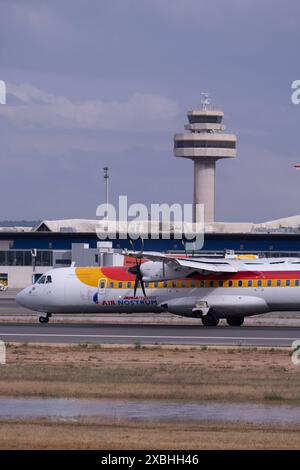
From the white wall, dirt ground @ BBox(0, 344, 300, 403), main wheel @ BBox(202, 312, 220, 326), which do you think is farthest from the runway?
the white wall

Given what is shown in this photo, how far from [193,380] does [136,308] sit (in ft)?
68.2

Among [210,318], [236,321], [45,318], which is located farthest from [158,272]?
[45,318]

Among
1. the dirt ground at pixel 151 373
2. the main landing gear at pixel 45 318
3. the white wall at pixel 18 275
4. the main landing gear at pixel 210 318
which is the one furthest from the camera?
the white wall at pixel 18 275

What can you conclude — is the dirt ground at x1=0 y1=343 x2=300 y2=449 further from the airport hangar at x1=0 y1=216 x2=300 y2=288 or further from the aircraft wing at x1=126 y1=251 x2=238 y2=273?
the airport hangar at x1=0 y1=216 x2=300 y2=288

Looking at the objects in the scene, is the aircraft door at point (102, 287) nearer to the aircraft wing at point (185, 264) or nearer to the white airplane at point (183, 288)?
the white airplane at point (183, 288)

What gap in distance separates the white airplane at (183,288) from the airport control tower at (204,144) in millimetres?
119438

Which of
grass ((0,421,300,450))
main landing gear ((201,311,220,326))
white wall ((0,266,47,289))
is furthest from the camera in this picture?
white wall ((0,266,47,289))

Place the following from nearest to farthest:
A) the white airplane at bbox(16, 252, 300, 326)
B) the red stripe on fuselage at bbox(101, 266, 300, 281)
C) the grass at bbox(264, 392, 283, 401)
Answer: the grass at bbox(264, 392, 283, 401) < the red stripe on fuselage at bbox(101, 266, 300, 281) < the white airplane at bbox(16, 252, 300, 326)

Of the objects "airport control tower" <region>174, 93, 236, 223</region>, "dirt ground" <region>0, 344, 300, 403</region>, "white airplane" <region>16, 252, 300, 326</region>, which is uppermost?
"airport control tower" <region>174, 93, 236, 223</region>

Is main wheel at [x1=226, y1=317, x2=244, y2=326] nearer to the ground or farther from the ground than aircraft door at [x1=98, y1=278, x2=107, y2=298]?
nearer to the ground

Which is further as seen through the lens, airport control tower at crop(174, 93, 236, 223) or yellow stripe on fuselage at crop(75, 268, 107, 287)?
airport control tower at crop(174, 93, 236, 223)

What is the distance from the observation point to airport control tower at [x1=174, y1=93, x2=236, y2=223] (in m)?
176

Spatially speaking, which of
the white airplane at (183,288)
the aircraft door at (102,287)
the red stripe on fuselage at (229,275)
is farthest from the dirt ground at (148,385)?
the aircraft door at (102,287)

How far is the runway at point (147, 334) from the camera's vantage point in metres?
43.7
